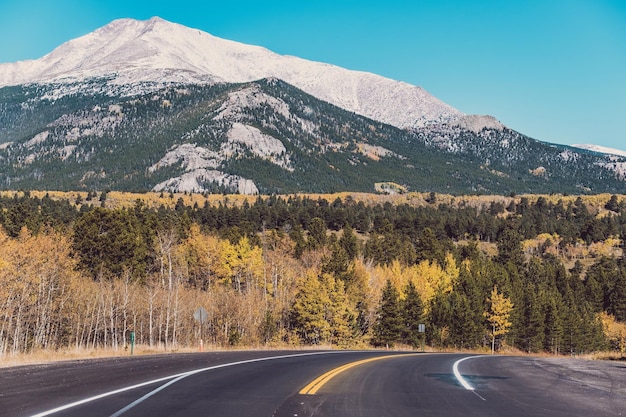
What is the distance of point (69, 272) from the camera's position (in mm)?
60406

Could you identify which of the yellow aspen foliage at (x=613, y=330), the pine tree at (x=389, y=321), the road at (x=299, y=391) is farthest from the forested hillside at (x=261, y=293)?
the road at (x=299, y=391)

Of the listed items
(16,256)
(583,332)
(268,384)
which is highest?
(16,256)

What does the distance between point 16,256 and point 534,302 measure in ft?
229

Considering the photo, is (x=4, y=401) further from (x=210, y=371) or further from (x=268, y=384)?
(x=210, y=371)

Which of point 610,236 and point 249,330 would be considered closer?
point 249,330

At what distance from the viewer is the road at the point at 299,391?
11312 mm

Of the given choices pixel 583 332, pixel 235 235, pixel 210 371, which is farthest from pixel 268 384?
pixel 235 235

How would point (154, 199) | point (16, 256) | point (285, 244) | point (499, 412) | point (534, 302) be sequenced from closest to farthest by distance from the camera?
point (499, 412) → point (16, 256) → point (534, 302) → point (285, 244) → point (154, 199)

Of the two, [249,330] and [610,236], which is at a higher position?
[610,236]

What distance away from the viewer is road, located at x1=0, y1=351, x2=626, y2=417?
445 inches

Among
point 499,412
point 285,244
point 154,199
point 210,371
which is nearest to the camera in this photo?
point 499,412

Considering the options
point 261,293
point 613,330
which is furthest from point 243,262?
point 613,330

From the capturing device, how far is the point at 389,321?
73562mm

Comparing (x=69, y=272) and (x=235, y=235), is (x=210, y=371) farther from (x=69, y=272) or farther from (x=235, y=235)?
(x=235, y=235)
